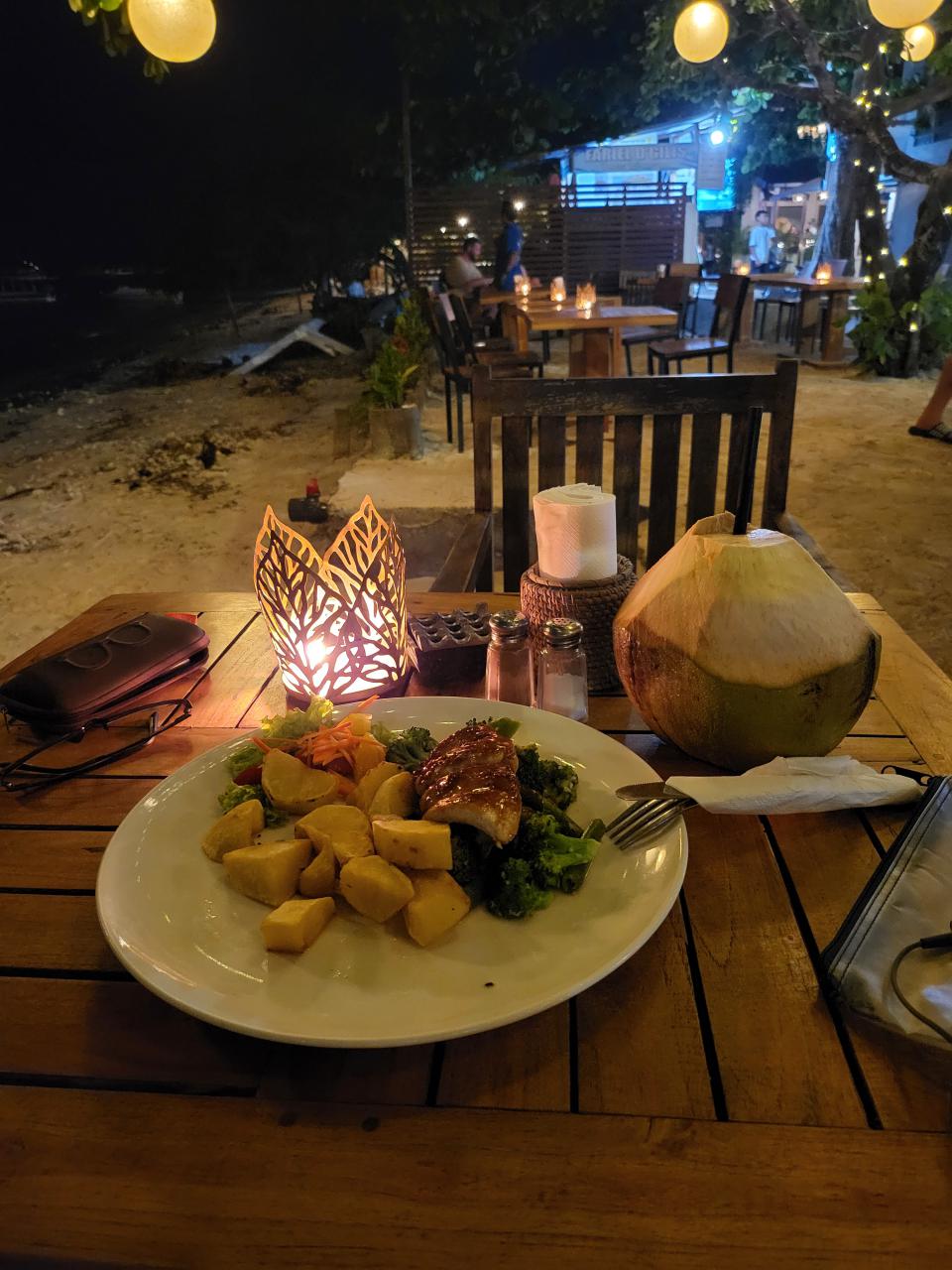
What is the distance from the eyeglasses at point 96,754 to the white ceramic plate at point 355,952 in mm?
258

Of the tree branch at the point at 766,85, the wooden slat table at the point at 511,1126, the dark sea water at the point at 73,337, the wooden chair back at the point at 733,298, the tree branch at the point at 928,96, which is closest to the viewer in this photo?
the wooden slat table at the point at 511,1126

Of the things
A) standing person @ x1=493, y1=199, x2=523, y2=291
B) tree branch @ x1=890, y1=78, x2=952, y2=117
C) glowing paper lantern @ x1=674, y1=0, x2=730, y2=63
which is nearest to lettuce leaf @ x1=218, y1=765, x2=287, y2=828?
glowing paper lantern @ x1=674, y1=0, x2=730, y2=63

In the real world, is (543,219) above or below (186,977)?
above

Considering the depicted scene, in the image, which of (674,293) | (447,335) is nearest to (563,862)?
(447,335)

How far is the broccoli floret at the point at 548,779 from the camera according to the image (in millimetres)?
886

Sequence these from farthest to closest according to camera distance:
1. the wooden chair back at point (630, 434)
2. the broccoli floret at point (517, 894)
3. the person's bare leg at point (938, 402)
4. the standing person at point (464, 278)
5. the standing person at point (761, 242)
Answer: the standing person at point (761, 242), the standing person at point (464, 278), the person's bare leg at point (938, 402), the wooden chair back at point (630, 434), the broccoli floret at point (517, 894)

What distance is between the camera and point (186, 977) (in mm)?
678

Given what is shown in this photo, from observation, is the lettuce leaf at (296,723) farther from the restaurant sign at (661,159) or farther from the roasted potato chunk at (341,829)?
the restaurant sign at (661,159)

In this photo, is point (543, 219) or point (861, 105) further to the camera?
point (543, 219)

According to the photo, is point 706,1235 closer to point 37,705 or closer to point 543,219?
point 37,705

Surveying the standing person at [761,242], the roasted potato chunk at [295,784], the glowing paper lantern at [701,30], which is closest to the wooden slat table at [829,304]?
the glowing paper lantern at [701,30]

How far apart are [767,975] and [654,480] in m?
1.51

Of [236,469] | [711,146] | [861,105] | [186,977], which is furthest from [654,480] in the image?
[711,146]

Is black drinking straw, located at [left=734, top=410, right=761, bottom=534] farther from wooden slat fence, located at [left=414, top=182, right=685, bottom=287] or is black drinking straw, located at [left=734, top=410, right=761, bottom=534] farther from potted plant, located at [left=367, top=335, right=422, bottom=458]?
wooden slat fence, located at [left=414, top=182, right=685, bottom=287]
